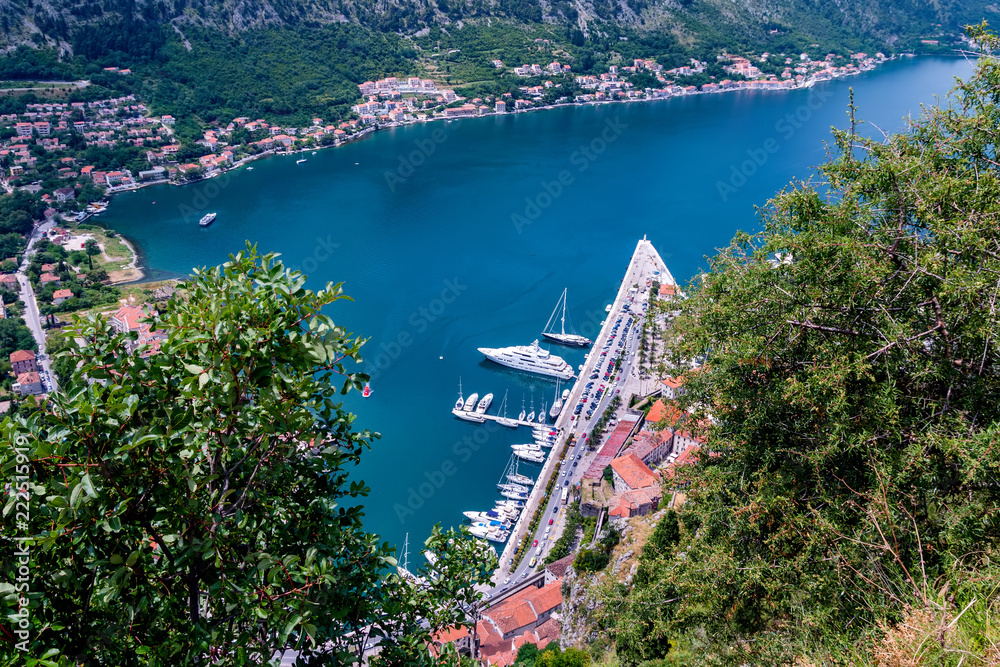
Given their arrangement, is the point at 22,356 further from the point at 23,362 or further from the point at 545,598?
the point at 545,598

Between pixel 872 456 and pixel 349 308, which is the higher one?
pixel 872 456

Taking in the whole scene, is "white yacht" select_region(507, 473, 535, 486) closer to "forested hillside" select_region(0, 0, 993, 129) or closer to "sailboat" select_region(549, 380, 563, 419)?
"sailboat" select_region(549, 380, 563, 419)

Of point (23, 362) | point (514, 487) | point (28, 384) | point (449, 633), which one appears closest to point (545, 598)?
point (514, 487)

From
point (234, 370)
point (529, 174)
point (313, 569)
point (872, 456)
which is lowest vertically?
point (529, 174)

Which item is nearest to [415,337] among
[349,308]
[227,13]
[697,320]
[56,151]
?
[349,308]

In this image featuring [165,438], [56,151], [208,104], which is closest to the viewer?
[165,438]

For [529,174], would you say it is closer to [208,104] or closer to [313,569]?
[208,104]

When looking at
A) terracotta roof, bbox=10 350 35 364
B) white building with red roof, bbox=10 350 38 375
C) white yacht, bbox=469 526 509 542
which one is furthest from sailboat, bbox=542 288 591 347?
terracotta roof, bbox=10 350 35 364
